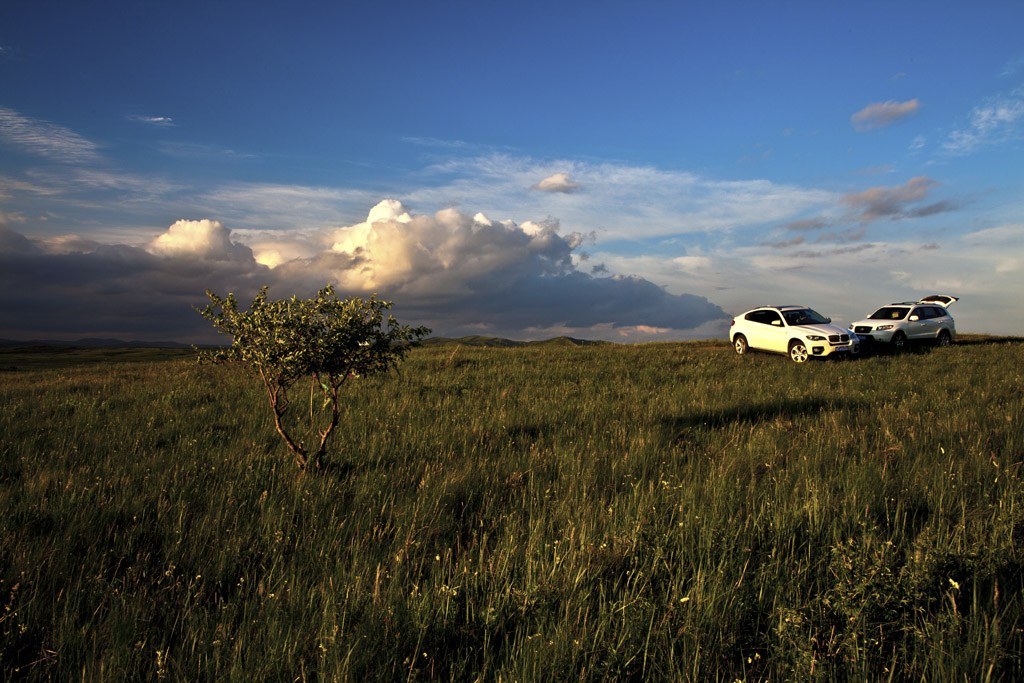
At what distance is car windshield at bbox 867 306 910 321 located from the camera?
22.3 metres

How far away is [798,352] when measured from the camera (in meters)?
19.3

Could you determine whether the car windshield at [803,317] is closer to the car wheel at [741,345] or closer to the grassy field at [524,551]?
the car wheel at [741,345]

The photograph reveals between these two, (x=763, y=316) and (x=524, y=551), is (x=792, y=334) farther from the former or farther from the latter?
(x=524, y=551)

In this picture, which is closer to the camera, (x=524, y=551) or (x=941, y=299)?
(x=524, y=551)

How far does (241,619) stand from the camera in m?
3.38

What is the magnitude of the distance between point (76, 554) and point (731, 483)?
618cm

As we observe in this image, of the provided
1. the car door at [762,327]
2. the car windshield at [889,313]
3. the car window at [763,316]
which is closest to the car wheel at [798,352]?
the car door at [762,327]

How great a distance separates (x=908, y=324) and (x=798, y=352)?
6.78 metres

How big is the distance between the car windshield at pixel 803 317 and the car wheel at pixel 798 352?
1.02 m

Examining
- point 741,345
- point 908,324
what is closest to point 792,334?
point 741,345

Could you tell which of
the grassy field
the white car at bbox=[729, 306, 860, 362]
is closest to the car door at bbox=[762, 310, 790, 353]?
the white car at bbox=[729, 306, 860, 362]

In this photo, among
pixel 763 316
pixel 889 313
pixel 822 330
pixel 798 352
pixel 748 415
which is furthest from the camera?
pixel 889 313

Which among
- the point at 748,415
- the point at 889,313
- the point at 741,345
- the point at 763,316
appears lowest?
the point at 748,415

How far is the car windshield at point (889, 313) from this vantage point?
73.0 feet
